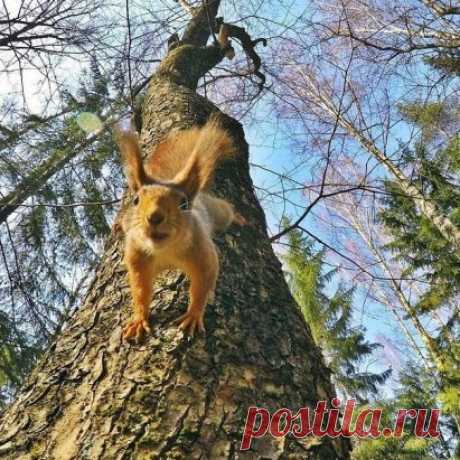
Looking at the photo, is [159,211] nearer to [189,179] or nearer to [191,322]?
[189,179]

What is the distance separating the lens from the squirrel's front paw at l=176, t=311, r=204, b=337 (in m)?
1.47

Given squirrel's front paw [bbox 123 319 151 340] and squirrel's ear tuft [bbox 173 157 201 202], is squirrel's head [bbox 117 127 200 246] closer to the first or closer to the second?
squirrel's ear tuft [bbox 173 157 201 202]

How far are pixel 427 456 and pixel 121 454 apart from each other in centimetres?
704

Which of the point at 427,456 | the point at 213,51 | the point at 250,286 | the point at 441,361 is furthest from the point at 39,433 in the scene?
the point at 427,456

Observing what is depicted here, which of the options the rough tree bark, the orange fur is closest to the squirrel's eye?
the orange fur

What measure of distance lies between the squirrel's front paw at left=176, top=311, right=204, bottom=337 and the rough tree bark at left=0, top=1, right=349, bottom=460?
0.03 m

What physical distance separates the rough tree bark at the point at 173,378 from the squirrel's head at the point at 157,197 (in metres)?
0.30

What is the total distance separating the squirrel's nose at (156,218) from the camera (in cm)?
148

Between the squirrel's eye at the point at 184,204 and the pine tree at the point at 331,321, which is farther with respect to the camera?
the pine tree at the point at 331,321

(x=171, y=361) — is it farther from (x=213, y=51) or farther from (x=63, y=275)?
(x=213, y=51)

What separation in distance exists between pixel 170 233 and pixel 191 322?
299 millimetres

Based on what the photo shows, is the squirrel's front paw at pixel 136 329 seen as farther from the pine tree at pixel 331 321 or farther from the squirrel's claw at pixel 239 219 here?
the pine tree at pixel 331 321

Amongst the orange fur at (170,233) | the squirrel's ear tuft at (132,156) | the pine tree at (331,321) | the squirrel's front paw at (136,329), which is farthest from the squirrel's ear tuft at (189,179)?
the pine tree at (331,321)

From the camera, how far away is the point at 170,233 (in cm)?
154
